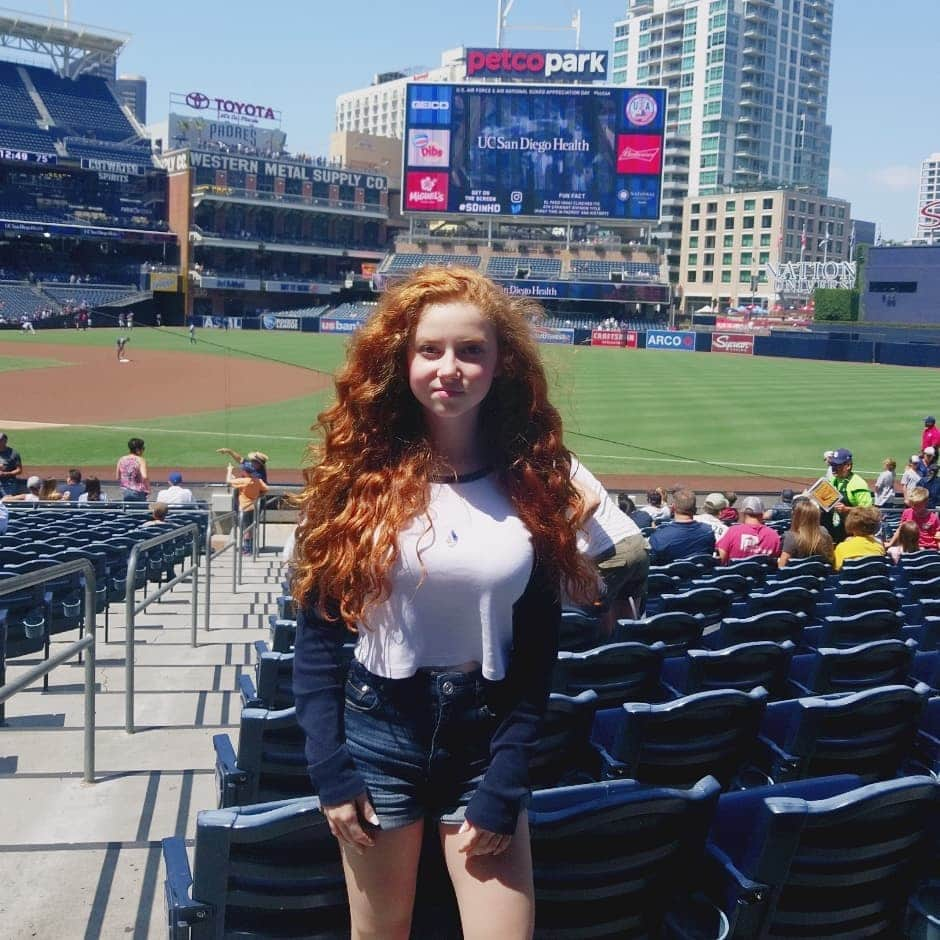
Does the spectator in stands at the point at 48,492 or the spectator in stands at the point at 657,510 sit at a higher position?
the spectator in stands at the point at 657,510

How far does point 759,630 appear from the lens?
5.62 meters

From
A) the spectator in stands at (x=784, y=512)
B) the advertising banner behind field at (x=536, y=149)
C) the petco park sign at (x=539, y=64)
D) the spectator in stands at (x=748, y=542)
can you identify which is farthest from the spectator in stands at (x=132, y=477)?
the petco park sign at (x=539, y=64)

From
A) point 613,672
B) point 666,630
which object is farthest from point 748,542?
point 613,672

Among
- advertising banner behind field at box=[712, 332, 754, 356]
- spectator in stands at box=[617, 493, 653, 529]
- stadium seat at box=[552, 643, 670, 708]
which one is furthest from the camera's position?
advertising banner behind field at box=[712, 332, 754, 356]

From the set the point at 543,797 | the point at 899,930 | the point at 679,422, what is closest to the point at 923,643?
the point at 899,930

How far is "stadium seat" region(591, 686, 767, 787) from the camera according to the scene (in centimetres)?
345

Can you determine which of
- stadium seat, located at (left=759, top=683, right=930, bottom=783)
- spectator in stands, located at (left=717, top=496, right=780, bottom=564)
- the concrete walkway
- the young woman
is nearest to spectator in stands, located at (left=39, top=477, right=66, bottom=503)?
the concrete walkway

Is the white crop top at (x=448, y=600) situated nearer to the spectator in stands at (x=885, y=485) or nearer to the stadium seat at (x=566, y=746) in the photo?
the stadium seat at (x=566, y=746)

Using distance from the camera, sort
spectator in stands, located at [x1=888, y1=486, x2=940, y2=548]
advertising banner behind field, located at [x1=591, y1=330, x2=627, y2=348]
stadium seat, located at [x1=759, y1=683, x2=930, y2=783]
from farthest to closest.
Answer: advertising banner behind field, located at [x1=591, y1=330, x2=627, y2=348]
spectator in stands, located at [x1=888, y1=486, x2=940, y2=548]
stadium seat, located at [x1=759, y1=683, x2=930, y2=783]

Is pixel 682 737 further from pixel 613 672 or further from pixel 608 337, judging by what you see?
pixel 608 337

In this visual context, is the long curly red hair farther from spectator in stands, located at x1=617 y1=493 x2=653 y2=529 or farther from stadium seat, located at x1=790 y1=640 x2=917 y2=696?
spectator in stands, located at x1=617 y1=493 x2=653 y2=529

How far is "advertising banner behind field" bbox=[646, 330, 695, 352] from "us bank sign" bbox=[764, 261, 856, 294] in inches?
1371

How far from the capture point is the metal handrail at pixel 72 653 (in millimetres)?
3846

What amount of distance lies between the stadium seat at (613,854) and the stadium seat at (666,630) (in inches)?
95.2
